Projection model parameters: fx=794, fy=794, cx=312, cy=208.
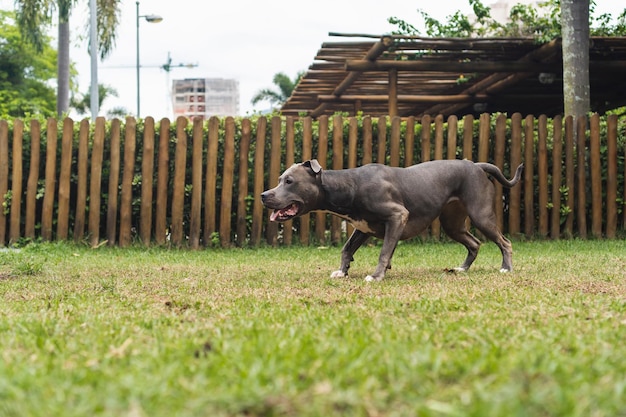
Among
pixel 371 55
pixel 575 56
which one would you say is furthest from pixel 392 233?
pixel 371 55

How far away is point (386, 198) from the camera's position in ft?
23.4

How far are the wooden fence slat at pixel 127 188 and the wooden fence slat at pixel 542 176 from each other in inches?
235

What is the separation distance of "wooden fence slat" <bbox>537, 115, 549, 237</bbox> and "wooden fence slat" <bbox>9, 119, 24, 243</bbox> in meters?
7.60

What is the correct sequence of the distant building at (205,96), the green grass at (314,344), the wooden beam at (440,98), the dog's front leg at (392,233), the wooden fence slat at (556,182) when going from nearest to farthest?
the green grass at (314,344) < the dog's front leg at (392,233) < the wooden fence slat at (556,182) < the wooden beam at (440,98) < the distant building at (205,96)

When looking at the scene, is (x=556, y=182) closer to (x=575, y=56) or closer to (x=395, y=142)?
(x=575, y=56)

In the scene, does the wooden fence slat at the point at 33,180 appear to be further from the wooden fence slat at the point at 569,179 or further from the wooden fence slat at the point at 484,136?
the wooden fence slat at the point at 569,179

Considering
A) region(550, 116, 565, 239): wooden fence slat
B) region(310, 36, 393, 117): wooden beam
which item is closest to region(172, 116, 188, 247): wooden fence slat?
region(310, 36, 393, 117): wooden beam

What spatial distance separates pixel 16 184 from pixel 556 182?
7.90 meters

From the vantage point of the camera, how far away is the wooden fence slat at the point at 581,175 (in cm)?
1189

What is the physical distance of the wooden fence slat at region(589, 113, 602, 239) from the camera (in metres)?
11.9

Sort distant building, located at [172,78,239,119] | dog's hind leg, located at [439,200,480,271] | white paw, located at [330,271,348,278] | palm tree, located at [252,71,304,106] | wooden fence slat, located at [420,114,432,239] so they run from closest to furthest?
white paw, located at [330,271,348,278], dog's hind leg, located at [439,200,480,271], wooden fence slat, located at [420,114,432,239], palm tree, located at [252,71,304,106], distant building, located at [172,78,239,119]

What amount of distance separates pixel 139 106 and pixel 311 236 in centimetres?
3350

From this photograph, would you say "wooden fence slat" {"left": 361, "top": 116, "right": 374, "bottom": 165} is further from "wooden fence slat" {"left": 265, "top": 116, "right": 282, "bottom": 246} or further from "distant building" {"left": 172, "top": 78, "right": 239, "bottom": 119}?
"distant building" {"left": 172, "top": 78, "right": 239, "bottom": 119}

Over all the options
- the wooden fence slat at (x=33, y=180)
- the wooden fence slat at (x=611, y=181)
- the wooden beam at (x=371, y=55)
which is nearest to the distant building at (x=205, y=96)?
the wooden beam at (x=371, y=55)
